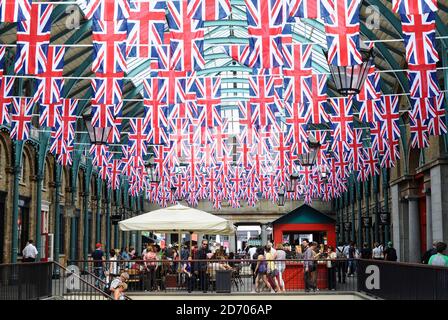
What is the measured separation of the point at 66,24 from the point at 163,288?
37.8 ft

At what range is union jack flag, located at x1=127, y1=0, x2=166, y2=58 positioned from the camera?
1694cm

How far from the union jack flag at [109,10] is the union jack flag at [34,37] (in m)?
1.28

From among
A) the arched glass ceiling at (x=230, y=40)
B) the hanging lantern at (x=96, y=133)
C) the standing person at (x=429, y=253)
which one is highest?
the arched glass ceiling at (x=230, y=40)

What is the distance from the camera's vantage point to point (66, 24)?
94.2ft

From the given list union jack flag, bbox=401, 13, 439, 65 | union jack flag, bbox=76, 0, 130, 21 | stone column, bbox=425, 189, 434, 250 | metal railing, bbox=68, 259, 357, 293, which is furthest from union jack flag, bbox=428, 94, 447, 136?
union jack flag, bbox=76, 0, 130, 21

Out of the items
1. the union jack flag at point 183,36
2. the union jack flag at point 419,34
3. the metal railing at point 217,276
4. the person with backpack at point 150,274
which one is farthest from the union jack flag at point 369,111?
the union jack flag at point 183,36

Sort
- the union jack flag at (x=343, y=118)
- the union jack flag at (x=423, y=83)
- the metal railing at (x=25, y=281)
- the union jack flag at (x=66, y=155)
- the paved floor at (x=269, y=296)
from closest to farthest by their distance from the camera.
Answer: the metal railing at (x=25, y=281) < the union jack flag at (x=423, y=83) < the paved floor at (x=269, y=296) < the union jack flag at (x=343, y=118) < the union jack flag at (x=66, y=155)

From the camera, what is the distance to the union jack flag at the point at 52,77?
20500 millimetres

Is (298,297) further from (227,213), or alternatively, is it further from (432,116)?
(227,213)

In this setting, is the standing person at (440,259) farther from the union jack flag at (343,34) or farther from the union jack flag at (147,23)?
the union jack flag at (147,23)

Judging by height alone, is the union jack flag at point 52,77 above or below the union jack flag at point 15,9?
below

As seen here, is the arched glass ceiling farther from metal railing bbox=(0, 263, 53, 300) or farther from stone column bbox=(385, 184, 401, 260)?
metal railing bbox=(0, 263, 53, 300)

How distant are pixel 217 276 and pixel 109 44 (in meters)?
8.87
